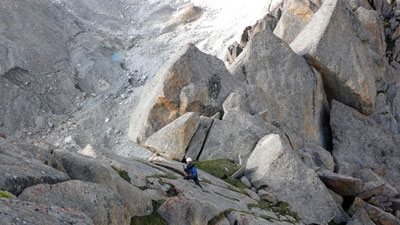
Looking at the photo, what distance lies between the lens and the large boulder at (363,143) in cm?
4147

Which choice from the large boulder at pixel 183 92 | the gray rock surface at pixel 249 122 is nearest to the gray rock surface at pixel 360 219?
the gray rock surface at pixel 249 122

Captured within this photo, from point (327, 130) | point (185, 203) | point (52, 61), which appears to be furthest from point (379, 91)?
point (52, 61)

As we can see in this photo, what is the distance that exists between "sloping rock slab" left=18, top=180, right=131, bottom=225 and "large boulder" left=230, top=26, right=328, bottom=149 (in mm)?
29047

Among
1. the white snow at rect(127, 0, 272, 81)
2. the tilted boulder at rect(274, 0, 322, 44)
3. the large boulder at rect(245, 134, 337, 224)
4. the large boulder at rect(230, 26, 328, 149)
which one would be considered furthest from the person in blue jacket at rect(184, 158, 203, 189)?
the white snow at rect(127, 0, 272, 81)

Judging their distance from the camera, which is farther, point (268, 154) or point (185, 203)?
point (268, 154)

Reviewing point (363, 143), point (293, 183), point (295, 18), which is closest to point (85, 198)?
point (293, 183)

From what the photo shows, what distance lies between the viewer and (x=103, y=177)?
50.4 feet

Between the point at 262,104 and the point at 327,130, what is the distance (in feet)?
35.5

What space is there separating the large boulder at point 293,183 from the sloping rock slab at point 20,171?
58.7 feet

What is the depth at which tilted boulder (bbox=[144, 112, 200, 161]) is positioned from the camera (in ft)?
104

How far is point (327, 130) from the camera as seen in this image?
44969mm

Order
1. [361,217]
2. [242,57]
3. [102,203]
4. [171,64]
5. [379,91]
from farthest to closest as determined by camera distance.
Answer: [379,91] → [242,57] → [171,64] → [361,217] → [102,203]

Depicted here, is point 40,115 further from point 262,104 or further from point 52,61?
point 262,104

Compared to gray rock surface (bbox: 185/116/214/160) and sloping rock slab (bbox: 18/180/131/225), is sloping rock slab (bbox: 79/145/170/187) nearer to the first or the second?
sloping rock slab (bbox: 18/180/131/225)
